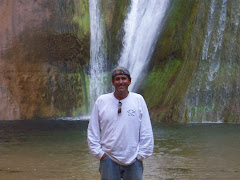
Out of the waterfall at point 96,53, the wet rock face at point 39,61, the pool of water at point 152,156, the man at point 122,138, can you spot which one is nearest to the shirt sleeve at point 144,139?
the man at point 122,138

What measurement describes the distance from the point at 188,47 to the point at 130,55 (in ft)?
11.1

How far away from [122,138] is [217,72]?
13.1 m

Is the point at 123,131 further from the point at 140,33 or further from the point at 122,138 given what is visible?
the point at 140,33

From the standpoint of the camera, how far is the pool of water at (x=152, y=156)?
22.8ft

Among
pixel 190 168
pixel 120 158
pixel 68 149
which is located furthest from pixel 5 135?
pixel 120 158

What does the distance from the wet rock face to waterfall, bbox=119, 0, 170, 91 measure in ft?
7.17

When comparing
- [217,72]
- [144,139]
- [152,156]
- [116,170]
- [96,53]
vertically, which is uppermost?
[96,53]

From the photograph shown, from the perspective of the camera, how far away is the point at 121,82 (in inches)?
160

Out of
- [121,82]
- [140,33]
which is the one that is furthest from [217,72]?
[121,82]

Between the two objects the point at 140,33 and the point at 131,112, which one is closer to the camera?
the point at 131,112

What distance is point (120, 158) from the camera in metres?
3.89

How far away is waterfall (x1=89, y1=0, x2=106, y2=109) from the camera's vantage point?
20.7 meters

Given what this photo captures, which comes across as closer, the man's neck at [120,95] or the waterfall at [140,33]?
the man's neck at [120,95]

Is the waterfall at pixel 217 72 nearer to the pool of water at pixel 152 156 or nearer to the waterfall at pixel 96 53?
the pool of water at pixel 152 156
